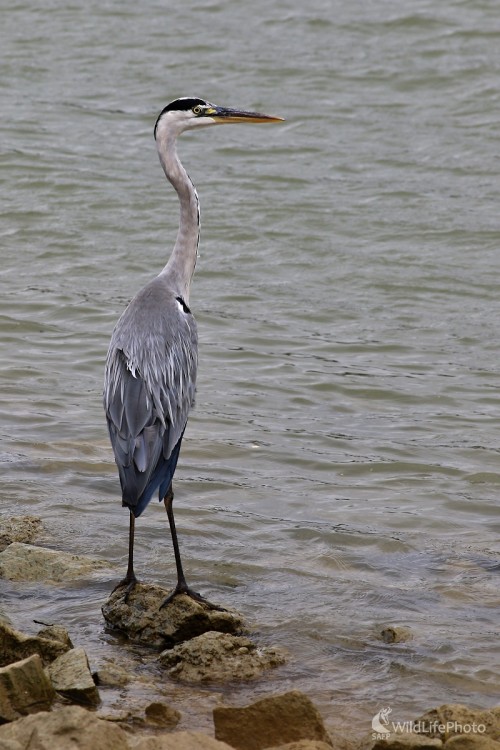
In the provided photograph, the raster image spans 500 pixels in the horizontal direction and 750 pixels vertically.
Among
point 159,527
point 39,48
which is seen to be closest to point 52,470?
point 159,527

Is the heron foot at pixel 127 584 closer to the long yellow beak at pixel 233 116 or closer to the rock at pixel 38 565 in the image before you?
the rock at pixel 38 565

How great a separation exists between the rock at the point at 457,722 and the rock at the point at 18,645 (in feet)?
4.65

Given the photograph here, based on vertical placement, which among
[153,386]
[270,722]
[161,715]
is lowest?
[161,715]

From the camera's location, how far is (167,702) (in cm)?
482

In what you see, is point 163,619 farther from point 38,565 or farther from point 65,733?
point 65,733

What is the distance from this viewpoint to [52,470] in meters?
7.53

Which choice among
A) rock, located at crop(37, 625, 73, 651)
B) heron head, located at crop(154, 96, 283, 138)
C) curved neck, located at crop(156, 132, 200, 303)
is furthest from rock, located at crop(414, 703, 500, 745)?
heron head, located at crop(154, 96, 283, 138)

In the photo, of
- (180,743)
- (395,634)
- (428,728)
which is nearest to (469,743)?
(428,728)

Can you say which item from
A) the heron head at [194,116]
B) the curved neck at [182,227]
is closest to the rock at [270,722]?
the curved neck at [182,227]

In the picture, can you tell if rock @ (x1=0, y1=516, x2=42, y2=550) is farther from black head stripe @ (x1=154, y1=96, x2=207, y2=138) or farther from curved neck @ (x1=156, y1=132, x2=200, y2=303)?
black head stripe @ (x1=154, y1=96, x2=207, y2=138)

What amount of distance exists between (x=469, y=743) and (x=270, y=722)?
2.29ft

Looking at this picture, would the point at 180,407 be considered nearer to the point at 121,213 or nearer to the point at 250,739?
the point at 250,739

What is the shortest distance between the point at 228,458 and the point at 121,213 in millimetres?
5957

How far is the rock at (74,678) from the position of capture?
4598mm
